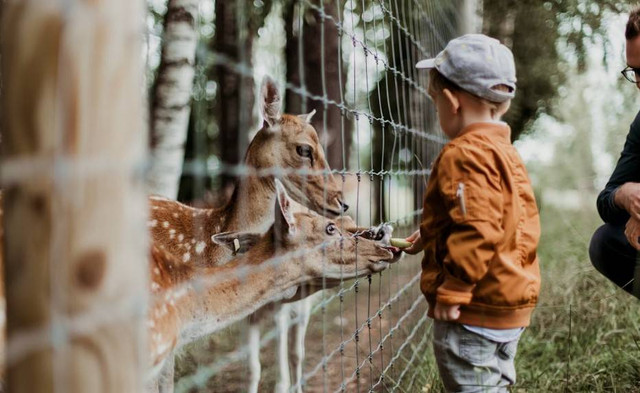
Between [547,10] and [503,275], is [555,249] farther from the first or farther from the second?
[503,275]

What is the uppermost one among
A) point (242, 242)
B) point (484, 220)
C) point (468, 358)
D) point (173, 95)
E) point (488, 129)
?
point (173, 95)

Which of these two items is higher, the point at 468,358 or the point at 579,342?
the point at 468,358

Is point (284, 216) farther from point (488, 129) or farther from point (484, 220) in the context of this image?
point (484, 220)

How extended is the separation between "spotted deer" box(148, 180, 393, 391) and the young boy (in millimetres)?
736

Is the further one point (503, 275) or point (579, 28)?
point (579, 28)

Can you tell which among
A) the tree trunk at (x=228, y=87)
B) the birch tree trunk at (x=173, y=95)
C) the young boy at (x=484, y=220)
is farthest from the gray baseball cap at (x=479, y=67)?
the tree trunk at (x=228, y=87)

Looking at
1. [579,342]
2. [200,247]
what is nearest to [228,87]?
[200,247]

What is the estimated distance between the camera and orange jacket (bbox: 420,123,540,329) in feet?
7.93

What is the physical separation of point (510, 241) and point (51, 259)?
1.74 meters

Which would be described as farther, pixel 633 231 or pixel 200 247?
pixel 200 247

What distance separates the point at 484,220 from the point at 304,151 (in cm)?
233

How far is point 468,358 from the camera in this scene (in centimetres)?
265

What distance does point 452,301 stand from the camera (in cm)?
248

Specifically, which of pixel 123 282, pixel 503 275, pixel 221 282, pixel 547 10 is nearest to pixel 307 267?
pixel 221 282
